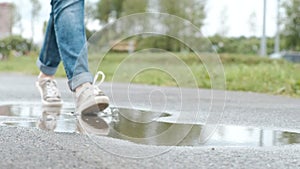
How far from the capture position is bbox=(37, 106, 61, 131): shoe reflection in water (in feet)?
7.80

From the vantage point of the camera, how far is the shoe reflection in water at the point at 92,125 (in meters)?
2.27

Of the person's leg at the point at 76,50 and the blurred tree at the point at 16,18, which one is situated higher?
the blurred tree at the point at 16,18

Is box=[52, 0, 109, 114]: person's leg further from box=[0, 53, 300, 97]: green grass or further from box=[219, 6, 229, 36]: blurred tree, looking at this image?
box=[219, 6, 229, 36]: blurred tree

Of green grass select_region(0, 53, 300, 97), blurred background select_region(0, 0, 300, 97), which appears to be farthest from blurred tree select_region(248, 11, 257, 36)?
green grass select_region(0, 53, 300, 97)

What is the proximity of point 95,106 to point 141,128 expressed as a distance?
37cm

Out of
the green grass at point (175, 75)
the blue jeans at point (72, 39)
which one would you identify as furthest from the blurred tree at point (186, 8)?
the blue jeans at point (72, 39)

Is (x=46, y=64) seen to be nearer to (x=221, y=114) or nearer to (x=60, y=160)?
(x=221, y=114)

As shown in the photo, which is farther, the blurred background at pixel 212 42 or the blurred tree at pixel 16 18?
the blurred tree at pixel 16 18

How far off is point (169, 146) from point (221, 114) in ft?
4.11

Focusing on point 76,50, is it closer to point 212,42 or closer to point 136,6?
point 212,42

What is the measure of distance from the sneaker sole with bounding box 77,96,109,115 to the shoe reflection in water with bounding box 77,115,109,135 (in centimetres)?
3

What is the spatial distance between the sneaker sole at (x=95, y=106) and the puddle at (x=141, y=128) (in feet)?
0.13

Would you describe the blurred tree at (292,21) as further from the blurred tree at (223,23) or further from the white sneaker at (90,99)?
the white sneaker at (90,99)

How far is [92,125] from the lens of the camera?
2.44 meters
